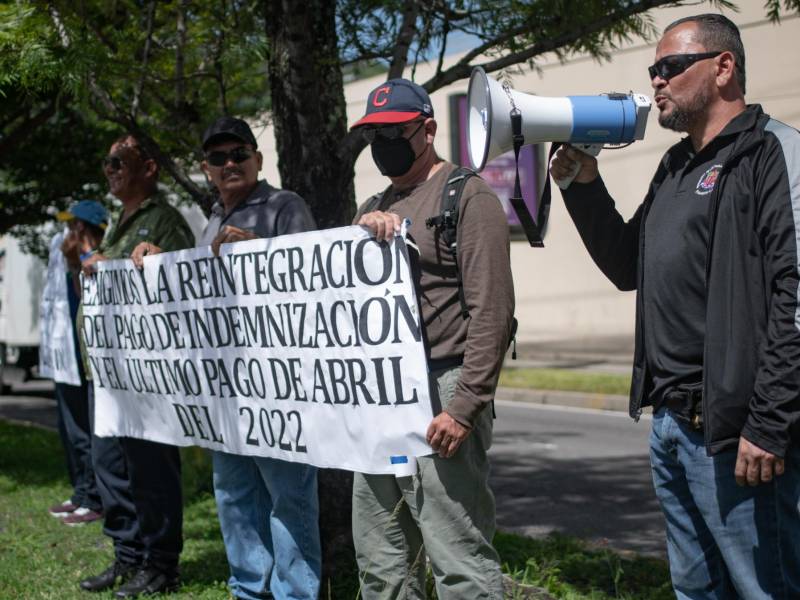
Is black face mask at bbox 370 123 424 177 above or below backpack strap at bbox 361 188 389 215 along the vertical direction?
above

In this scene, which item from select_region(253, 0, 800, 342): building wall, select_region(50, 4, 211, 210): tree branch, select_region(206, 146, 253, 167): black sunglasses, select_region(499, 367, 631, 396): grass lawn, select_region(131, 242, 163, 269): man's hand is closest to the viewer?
select_region(206, 146, 253, 167): black sunglasses

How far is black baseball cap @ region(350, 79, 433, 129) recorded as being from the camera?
3445mm

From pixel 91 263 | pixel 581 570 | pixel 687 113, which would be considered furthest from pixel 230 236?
pixel 581 570

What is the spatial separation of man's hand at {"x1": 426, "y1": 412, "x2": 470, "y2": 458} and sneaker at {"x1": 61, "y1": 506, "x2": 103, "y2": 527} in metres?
4.05

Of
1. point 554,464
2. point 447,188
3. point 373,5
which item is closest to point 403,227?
point 447,188

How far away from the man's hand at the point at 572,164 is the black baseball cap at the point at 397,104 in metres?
0.46

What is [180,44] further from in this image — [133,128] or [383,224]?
[383,224]

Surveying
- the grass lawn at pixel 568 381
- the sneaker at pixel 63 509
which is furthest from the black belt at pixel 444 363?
the grass lawn at pixel 568 381

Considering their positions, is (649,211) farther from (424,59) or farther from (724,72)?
(424,59)

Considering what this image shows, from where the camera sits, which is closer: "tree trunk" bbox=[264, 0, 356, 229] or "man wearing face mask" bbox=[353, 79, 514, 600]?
"man wearing face mask" bbox=[353, 79, 514, 600]

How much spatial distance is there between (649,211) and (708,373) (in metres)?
0.55

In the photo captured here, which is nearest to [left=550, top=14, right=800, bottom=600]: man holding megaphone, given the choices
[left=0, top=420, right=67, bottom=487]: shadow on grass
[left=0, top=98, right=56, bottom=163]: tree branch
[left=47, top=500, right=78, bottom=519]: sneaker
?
[left=47, top=500, right=78, bottom=519]: sneaker

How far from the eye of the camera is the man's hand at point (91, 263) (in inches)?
202

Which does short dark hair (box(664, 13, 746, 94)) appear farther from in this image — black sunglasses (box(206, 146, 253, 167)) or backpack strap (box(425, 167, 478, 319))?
black sunglasses (box(206, 146, 253, 167))
